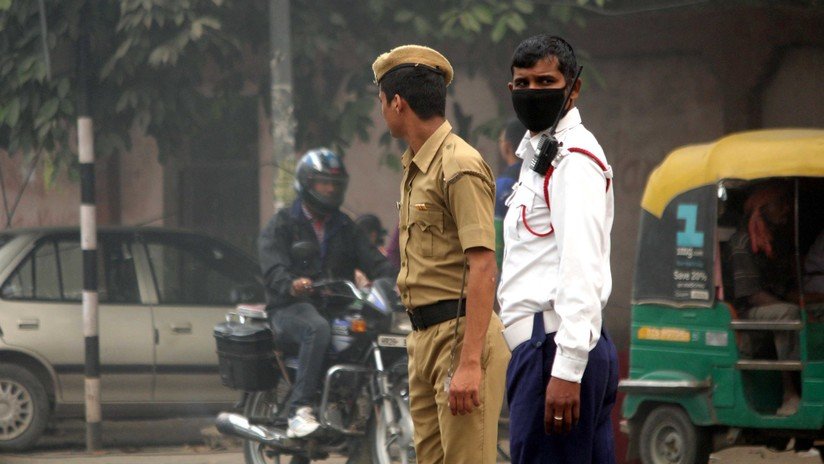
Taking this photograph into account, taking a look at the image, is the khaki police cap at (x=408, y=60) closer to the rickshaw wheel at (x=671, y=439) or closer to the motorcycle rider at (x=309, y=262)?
the motorcycle rider at (x=309, y=262)

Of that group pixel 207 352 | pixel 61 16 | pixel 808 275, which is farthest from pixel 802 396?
pixel 61 16

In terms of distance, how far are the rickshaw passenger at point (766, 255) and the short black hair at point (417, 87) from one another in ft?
11.8

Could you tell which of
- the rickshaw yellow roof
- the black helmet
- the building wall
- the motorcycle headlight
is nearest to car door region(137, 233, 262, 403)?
the black helmet

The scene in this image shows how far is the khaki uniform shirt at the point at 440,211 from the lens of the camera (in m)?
3.98

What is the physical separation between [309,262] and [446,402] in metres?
3.82

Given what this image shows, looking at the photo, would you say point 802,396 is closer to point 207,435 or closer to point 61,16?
point 207,435

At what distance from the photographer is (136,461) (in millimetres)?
8672

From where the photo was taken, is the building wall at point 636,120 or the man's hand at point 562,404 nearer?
the man's hand at point 562,404

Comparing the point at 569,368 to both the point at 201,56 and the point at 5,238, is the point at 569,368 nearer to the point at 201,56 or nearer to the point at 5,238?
the point at 5,238

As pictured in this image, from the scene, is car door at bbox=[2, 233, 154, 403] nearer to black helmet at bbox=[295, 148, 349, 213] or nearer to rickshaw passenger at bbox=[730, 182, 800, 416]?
black helmet at bbox=[295, 148, 349, 213]

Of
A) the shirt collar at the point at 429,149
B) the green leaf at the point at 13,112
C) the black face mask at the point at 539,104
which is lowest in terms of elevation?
the shirt collar at the point at 429,149

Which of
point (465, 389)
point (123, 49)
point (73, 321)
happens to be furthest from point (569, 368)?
point (123, 49)

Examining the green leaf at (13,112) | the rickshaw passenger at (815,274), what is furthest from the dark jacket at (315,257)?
the green leaf at (13,112)

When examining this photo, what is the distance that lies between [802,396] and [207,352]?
446 cm
